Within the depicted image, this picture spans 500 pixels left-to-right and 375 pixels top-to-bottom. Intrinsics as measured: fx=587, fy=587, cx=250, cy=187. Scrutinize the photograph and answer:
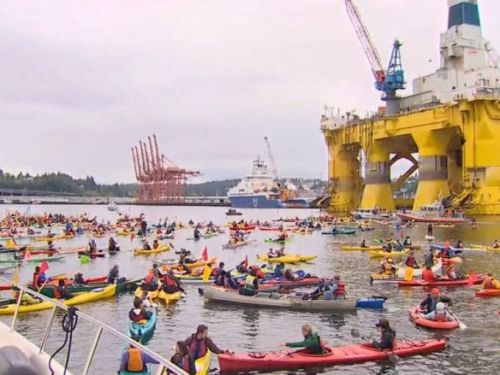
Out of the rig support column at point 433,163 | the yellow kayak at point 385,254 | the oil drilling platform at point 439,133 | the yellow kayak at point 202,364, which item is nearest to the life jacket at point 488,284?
the yellow kayak at point 385,254

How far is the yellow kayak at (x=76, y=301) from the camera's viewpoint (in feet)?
73.5

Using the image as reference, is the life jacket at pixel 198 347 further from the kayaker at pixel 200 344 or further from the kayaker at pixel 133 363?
the kayaker at pixel 133 363

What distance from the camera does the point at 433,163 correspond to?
279 feet

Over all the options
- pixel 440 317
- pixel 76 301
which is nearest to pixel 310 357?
pixel 440 317

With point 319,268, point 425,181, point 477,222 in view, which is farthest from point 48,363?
point 425,181

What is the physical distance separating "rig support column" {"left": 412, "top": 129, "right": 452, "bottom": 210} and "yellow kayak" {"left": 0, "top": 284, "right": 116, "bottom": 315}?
66028 mm

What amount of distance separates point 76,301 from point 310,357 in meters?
12.9

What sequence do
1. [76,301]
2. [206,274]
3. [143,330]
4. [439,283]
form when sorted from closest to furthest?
[143,330], [76,301], [439,283], [206,274]

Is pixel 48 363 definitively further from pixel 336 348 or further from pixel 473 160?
pixel 473 160

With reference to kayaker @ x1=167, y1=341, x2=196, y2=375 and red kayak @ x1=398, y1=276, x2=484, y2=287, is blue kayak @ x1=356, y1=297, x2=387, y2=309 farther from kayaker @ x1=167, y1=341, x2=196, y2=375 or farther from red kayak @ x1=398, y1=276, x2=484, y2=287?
kayaker @ x1=167, y1=341, x2=196, y2=375

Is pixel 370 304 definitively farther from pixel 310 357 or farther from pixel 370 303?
pixel 310 357

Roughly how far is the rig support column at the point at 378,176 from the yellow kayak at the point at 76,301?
76.0m

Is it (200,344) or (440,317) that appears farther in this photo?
(440,317)

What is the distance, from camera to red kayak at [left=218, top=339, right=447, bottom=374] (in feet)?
54.0
